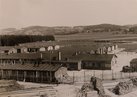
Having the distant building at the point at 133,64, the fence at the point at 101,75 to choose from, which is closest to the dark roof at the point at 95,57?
the fence at the point at 101,75

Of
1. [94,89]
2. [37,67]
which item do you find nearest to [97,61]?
[94,89]

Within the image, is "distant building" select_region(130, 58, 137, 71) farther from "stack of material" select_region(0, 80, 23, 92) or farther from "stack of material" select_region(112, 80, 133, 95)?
"stack of material" select_region(0, 80, 23, 92)

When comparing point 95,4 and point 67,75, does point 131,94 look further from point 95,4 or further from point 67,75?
point 95,4

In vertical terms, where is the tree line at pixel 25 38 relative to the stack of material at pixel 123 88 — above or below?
above

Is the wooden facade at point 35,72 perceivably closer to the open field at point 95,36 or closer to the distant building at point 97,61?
the open field at point 95,36

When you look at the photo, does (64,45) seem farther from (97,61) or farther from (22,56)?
(97,61)

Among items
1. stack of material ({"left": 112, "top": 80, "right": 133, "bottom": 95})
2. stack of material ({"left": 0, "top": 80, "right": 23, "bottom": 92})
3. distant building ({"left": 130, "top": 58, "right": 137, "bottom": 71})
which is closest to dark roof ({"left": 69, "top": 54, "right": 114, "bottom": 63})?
distant building ({"left": 130, "top": 58, "right": 137, "bottom": 71})
